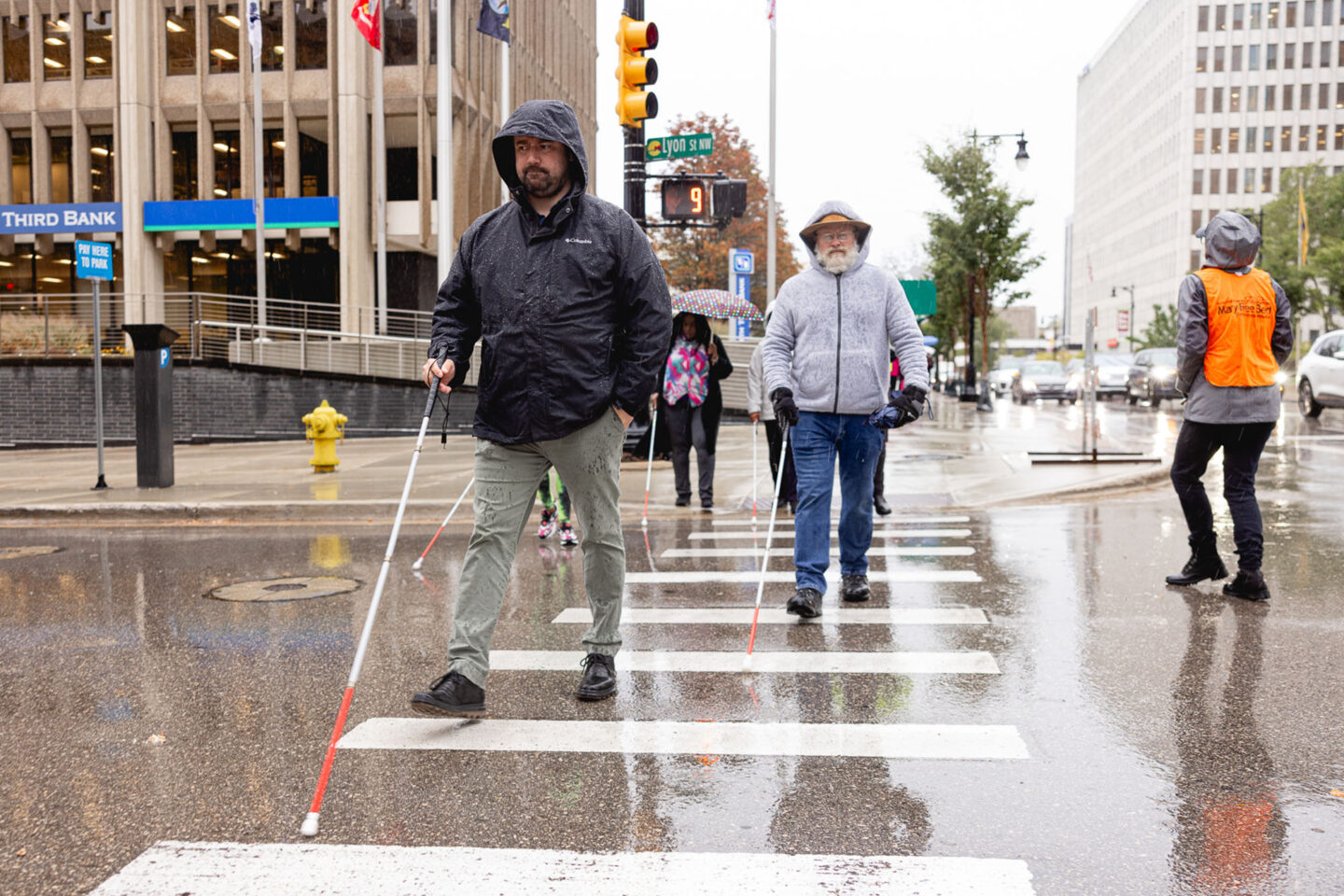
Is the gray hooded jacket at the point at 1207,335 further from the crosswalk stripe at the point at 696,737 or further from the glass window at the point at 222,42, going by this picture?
the glass window at the point at 222,42

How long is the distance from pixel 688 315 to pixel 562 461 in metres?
6.31

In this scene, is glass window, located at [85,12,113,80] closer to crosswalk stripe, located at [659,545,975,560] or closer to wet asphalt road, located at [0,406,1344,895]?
wet asphalt road, located at [0,406,1344,895]

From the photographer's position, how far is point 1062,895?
9.43 feet

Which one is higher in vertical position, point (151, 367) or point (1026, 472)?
point (151, 367)

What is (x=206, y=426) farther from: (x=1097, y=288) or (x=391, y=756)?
(x=1097, y=288)

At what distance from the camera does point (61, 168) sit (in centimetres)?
3112

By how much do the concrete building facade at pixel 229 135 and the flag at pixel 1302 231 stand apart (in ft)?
131

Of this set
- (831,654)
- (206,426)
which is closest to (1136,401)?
(206,426)

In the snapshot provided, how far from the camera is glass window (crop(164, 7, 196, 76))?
29953 mm

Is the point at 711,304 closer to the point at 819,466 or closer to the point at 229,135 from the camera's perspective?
the point at 819,466

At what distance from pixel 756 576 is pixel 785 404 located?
1964 millimetres

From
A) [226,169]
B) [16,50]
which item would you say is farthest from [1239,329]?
[16,50]

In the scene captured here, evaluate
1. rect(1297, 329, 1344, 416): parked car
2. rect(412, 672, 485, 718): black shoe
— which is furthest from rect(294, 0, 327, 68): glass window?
rect(412, 672, 485, 718): black shoe

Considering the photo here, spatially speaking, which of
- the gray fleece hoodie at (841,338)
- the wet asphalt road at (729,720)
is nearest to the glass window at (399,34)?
the wet asphalt road at (729,720)
